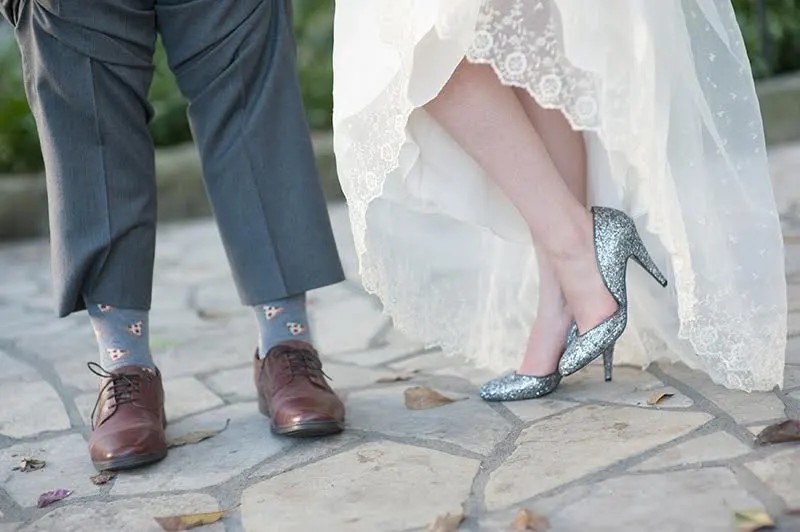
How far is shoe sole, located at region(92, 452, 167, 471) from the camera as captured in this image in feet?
6.33

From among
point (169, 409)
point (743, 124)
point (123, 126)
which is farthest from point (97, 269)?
point (743, 124)

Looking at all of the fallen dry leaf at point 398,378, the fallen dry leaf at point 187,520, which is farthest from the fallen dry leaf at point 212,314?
the fallen dry leaf at point 187,520

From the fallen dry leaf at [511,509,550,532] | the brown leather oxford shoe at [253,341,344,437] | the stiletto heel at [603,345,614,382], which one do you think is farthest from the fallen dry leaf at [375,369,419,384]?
the fallen dry leaf at [511,509,550,532]

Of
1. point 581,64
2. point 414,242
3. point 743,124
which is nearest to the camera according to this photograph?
point 581,64

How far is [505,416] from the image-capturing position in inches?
79.8

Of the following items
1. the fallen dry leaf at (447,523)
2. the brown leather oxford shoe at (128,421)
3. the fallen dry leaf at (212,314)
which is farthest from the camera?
the fallen dry leaf at (212,314)

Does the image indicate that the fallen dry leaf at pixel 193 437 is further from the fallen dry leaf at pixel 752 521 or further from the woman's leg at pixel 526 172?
the fallen dry leaf at pixel 752 521

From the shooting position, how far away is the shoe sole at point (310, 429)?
6.47 ft

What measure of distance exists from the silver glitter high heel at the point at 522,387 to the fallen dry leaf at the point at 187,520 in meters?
0.59

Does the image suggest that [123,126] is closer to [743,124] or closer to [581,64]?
[581,64]

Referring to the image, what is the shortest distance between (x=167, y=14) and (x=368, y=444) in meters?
0.79

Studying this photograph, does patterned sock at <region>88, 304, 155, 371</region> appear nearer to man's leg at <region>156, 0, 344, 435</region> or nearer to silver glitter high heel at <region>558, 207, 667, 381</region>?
man's leg at <region>156, 0, 344, 435</region>

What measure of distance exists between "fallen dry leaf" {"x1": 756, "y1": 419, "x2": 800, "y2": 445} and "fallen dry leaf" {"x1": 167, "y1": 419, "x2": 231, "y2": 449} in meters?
0.94

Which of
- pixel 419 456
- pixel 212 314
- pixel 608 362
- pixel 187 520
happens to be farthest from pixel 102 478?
pixel 212 314
